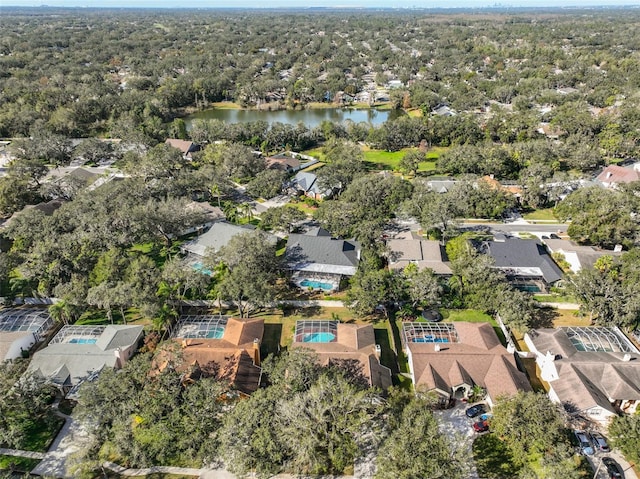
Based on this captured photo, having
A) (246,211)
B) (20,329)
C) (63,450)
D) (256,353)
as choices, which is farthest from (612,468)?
(246,211)

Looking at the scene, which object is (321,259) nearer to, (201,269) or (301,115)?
(201,269)

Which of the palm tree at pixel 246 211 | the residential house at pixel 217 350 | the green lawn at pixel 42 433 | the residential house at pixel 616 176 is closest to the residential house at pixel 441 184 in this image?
the residential house at pixel 616 176

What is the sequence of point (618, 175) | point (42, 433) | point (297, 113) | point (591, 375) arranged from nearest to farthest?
point (42, 433)
point (591, 375)
point (618, 175)
point (297, 113)

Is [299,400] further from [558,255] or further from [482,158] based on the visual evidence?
[482,158]

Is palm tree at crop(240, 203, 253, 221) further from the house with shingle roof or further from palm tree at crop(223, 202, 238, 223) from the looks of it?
the house with shingle roof

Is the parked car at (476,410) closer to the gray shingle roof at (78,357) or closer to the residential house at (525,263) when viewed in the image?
the residential house at (525,263)

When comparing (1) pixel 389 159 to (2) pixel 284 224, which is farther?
(1) pixel 389 159

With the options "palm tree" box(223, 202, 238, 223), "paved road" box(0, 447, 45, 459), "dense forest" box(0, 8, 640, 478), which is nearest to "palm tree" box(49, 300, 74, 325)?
"dense forest" box(0, 8, 640, 478)
